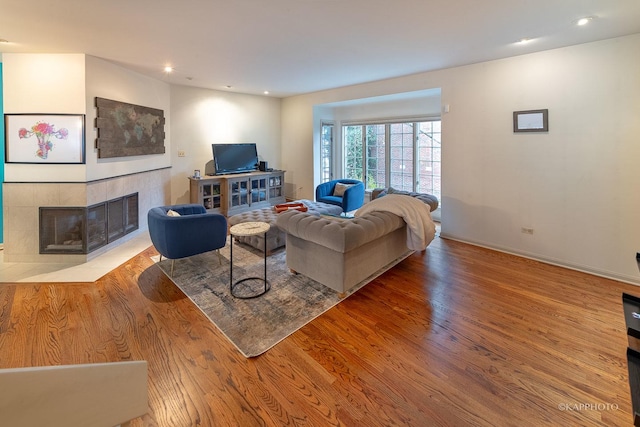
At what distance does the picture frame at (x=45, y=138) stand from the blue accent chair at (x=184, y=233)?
1.48m

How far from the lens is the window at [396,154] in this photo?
6062 millimetres

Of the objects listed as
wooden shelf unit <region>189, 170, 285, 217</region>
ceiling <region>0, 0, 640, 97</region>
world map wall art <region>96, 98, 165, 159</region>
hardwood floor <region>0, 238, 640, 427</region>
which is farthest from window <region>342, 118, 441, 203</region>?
world map wall art <region>96, 98, 165, 159</region>

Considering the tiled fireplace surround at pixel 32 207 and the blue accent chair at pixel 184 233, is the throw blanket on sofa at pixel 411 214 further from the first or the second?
the tiled fireplace surround at pixel 32 207

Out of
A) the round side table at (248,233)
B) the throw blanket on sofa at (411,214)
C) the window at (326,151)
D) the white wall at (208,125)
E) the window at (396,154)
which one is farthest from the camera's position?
the window at (326,151)

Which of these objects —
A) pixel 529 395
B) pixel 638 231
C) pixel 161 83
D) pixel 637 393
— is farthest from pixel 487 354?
pixel 161 83

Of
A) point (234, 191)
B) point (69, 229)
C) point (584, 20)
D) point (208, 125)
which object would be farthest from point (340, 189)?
point (69, 229)

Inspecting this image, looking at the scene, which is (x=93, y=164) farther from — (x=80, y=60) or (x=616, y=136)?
(x=616, y=136)

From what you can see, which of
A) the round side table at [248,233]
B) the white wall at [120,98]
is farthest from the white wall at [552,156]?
the white wall at [120,98]

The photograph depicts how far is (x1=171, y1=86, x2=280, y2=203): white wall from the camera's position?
617cm

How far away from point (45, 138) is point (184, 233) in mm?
2359

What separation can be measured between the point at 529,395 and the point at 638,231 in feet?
9.31

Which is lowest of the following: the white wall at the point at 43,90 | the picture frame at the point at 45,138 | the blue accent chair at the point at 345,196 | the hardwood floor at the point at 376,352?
the hardwood floor at the point at 376,352

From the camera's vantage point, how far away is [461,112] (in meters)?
4.68

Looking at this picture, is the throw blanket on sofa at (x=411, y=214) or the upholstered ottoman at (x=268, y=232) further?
the upholstered ottoman at (x=268, y=232)
